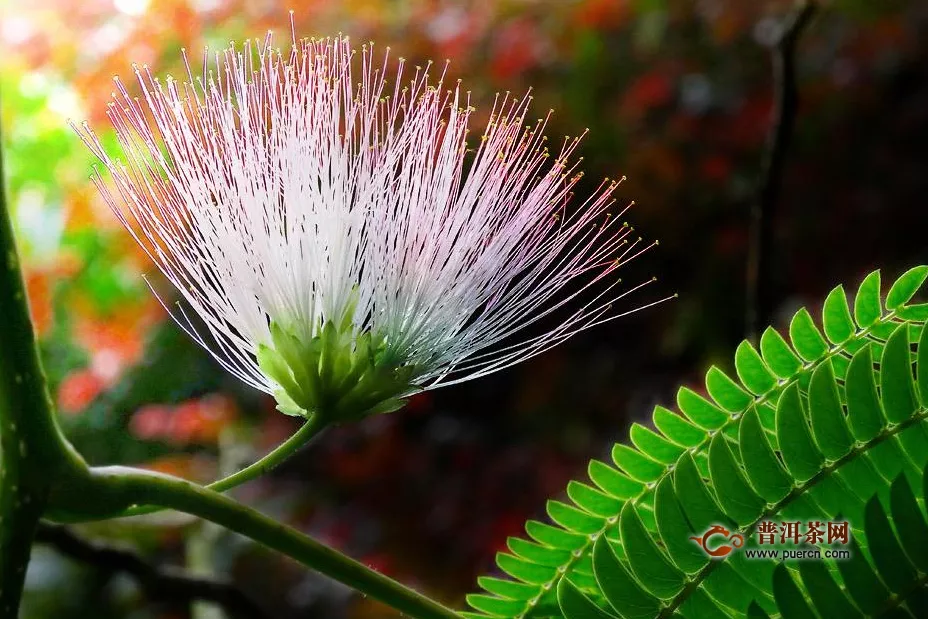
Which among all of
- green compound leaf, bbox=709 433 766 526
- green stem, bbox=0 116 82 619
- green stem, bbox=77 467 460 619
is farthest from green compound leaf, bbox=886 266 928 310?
green stem, bbox=0 116 82 619

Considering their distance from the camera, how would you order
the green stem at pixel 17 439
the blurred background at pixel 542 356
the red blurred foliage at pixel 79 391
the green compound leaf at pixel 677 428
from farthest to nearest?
the red blurred foliage at pixel 79 391
the blurred background at pixel 542 356
the green compound leaf at pixel 677 428
the green stem at pixel 17 439

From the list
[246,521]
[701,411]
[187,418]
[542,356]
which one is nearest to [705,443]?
[701,411]

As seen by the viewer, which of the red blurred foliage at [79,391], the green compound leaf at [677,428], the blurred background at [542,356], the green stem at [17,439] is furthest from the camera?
the red blurred foliage at [79,391]

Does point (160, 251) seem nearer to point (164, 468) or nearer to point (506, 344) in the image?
point (506, 344)

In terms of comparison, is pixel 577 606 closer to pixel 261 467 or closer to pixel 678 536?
pixel 678 536

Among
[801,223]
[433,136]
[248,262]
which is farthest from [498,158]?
→ [801,223]

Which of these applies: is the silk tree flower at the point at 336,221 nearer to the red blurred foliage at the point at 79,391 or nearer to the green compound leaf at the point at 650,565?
the green compound leaf at the point at 650,565

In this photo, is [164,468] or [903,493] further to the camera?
[164,468]

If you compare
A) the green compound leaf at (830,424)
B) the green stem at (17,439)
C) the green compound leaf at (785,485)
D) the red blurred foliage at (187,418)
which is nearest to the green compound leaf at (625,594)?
the green compound leaf at (785,485)
